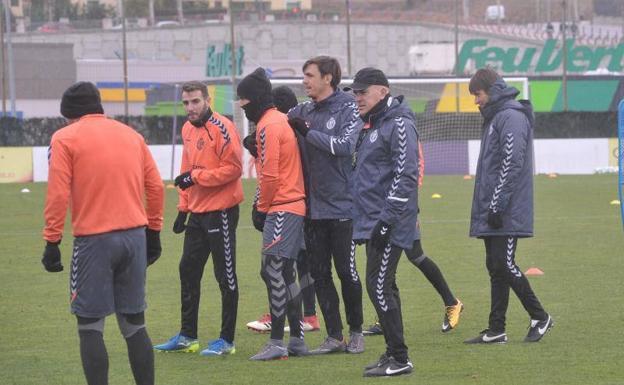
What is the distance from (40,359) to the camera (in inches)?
334

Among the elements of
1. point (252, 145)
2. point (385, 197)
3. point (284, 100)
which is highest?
point (284, 100)

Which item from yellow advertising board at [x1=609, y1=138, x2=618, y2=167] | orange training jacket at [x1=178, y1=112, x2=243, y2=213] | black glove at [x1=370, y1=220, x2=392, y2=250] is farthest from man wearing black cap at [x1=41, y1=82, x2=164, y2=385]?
yellow advertising board at [x1=609, y1=138, x2=618, y2=167]

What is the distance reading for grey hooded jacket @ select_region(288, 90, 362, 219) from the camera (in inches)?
334

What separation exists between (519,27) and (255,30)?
47.5 feet

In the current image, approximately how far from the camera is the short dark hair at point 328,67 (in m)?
8.45

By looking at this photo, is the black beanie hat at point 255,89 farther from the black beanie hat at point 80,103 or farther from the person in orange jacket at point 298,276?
the black beanie hat at point 80,103

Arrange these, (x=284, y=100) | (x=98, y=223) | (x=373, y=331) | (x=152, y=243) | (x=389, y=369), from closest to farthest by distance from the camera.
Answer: (x=98, y=223) < (x=152, y=243) < (x=389, y=369) < (x=284, y=100) < (x=373, y=331)

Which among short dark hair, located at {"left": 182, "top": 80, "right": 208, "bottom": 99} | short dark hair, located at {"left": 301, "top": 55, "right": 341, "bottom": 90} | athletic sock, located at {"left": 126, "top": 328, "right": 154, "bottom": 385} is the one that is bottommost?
athletic sock, located at {"left": 126, "top": 328, "right": 154, "bottom": 385}

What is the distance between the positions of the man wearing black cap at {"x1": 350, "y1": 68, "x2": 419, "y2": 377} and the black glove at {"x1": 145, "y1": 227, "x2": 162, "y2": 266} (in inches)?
54.3

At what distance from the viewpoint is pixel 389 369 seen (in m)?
7.65

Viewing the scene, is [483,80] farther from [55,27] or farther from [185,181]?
[55,27]

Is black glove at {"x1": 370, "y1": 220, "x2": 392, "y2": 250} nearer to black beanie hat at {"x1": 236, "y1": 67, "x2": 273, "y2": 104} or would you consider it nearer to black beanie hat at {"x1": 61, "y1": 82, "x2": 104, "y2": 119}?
black beanie hat at {"x1": 236, "y1": 67, "x2": 273, "y2": 104}

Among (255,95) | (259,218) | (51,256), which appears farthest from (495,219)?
(51,256)

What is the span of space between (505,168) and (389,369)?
72.5 inches
